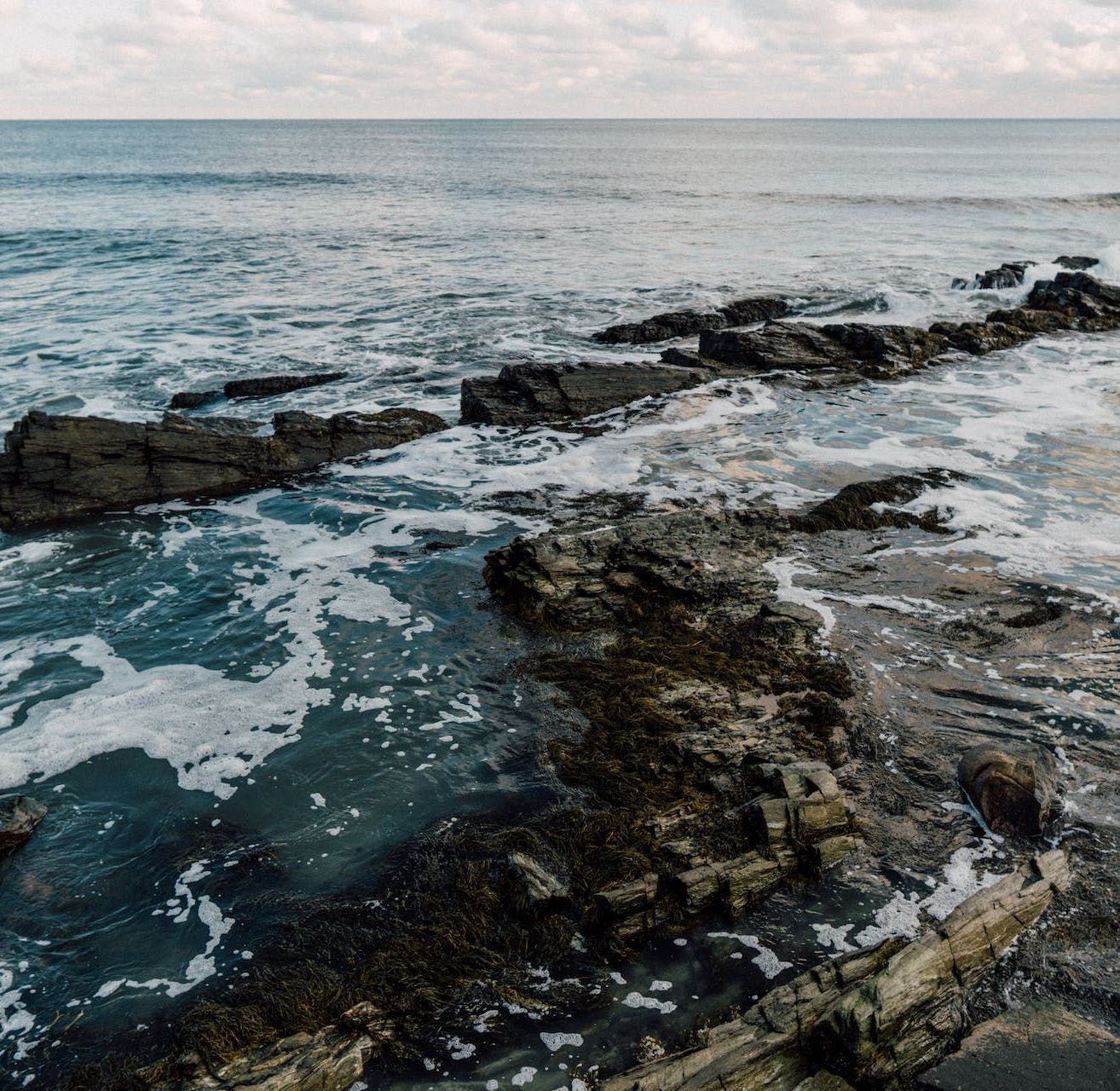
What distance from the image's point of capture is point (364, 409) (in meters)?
18.9

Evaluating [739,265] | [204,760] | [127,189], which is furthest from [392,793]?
[127,189]

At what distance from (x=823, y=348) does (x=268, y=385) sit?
14109mm

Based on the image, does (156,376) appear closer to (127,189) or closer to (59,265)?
(59,265)

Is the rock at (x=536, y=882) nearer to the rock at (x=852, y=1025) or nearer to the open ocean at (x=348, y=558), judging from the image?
the open ocean at (x=348, y=558)

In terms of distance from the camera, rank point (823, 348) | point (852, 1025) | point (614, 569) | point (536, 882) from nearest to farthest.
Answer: point (852, 1025) < point (536, 882) < point (614, 569) < point (823, 348)

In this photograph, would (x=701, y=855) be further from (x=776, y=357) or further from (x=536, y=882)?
(x=776, y=357)

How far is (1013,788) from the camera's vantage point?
23.3ft

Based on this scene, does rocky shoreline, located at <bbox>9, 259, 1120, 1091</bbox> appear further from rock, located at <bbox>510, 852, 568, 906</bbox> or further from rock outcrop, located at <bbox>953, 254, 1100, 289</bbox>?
rock outcrop, located at <bbox>953, 254, 1100, 289</bbox>

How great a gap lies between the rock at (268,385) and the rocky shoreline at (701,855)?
11.4 meters

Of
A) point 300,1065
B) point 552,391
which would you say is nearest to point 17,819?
point 300,1065

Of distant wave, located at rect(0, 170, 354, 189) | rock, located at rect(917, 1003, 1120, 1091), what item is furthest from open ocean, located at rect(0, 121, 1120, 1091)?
distant wave, located at rect(0, 170, 354, 189)

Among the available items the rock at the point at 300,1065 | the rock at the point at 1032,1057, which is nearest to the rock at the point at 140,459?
the rock at the point at 300,1065

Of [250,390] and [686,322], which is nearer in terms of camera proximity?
[250,390]

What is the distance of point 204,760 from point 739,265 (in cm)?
3388
